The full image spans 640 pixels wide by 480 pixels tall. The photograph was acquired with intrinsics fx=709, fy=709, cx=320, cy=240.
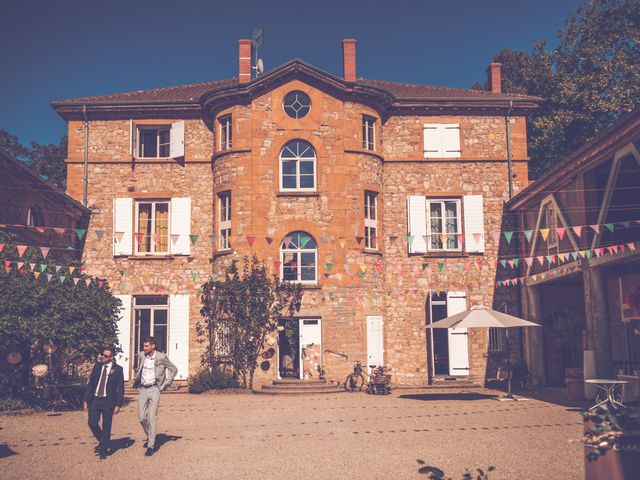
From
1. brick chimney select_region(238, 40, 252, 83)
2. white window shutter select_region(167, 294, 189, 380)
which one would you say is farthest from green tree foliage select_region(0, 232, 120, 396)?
brick chimney select_region(238, 40, 252, 83)

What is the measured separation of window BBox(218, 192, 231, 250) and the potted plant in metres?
15.7

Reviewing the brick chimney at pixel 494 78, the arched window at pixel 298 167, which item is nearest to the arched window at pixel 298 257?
the arched window at pixel 298 167

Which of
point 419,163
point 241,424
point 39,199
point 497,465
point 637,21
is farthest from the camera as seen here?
point 637,21

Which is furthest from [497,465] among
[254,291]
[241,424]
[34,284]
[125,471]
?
[254,291]

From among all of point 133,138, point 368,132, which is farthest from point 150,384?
point 133,138

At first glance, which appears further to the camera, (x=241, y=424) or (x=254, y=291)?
(x=254, y=291)

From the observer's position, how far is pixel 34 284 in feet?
47.4

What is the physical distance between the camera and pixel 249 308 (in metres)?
19.8

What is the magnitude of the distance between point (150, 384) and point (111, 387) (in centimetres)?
57

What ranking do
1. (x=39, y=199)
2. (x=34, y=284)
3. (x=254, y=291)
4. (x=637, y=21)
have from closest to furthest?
(x=34, y=284), (x=39, y=199), (x=254, y=291), (x=637, y=21)

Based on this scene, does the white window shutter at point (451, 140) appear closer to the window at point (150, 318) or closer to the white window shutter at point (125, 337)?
the window at point (150, 318)

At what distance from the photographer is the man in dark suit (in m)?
9.56

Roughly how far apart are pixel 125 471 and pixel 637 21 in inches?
1006

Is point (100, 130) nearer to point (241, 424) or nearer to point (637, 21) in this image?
point (241, 424)
